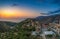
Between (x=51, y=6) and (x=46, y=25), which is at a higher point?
(x=51, y=6)

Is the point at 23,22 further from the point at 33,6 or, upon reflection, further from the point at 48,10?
the point at 48,10

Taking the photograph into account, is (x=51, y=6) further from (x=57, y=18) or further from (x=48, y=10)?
(x=57, y=18)

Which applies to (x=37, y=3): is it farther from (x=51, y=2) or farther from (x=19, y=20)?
(x=19, y=20)

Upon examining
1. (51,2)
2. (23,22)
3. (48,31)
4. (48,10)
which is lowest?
(48,31)

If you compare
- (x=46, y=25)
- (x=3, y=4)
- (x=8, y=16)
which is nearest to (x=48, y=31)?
(x=46, y=25)

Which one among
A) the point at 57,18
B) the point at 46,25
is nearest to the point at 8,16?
the point at 46,25

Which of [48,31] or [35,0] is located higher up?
[35,0]

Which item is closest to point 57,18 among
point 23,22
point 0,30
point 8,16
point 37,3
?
point 37,3
